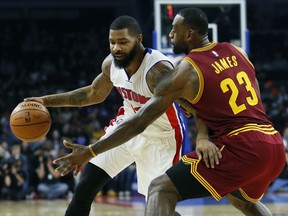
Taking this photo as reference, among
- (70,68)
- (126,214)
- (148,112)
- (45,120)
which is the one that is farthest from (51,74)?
(148,112)

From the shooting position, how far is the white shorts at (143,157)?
5070 mm

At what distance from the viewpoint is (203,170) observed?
12.9 feet

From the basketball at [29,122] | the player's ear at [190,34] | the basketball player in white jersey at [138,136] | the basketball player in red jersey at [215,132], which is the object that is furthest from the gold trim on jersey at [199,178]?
the basketball at [29,122]

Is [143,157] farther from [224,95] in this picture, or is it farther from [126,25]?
[224,95]

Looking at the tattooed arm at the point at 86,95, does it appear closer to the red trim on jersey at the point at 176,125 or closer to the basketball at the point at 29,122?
the basketball at the point at 29,122

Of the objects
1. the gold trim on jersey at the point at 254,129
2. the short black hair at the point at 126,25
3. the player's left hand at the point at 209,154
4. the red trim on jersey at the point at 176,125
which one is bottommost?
the red trim on jersey at the point at 176,125

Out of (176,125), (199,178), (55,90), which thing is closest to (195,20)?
(199,178)

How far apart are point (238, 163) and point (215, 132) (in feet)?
0.95

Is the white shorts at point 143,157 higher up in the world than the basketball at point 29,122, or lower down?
lower down

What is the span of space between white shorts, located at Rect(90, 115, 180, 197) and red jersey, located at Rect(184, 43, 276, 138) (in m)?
1.02

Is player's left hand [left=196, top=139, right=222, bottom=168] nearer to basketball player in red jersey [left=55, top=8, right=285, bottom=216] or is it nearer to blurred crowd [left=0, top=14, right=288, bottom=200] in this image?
basketball player in red jersey [left=55, top=8, right=285, bottom=216]

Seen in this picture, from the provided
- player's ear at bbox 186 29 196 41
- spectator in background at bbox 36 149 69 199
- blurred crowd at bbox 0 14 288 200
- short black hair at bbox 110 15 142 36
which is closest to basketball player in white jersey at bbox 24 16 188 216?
short black hair at bbox 110 15 142 36

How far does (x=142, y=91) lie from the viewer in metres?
4.95

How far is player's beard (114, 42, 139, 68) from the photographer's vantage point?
15.9 feet
